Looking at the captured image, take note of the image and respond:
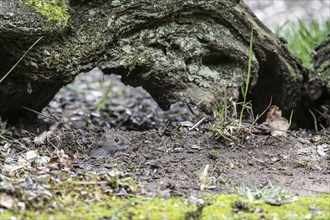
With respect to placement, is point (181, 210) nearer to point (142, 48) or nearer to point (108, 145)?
point (108, 145)

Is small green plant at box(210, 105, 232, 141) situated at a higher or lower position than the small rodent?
higher

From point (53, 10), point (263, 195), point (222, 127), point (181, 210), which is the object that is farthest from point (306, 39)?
point (181, 210)

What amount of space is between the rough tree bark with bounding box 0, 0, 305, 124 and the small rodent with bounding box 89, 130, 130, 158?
318 millimetres

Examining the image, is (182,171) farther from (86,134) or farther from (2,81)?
(2,81)

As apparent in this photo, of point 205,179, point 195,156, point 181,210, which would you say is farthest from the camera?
point 195,156

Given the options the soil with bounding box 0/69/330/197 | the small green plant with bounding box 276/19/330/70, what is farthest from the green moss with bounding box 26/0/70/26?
the small green plant with bounding box 276/19/330/70

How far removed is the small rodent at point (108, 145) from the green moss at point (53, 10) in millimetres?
568

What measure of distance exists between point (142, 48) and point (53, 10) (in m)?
0.47

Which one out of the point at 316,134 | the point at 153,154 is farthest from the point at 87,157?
the point at 316,134

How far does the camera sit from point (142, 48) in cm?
271

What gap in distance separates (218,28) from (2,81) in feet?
3.58

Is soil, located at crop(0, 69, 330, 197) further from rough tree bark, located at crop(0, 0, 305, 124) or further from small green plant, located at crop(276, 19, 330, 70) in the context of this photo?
small green plant, located at crop(276, 19, 330, 70)

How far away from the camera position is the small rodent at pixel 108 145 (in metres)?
2.54

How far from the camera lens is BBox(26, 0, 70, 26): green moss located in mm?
2412
